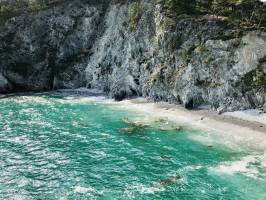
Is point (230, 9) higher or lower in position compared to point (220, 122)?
higher

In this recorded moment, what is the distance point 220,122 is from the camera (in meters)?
57.4

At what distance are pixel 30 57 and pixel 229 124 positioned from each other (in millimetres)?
54151

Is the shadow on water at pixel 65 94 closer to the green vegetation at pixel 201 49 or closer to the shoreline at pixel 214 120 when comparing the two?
the shoreline at pixel 214 120

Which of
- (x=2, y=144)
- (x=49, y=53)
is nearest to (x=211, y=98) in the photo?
(x=2, y=144)

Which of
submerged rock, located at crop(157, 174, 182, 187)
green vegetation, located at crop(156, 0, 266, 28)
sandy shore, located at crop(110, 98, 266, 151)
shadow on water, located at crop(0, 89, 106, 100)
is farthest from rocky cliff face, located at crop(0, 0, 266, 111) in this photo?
submerged rock, located at crop(157, 174, 182, 187)

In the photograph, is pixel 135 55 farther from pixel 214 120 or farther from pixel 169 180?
pixel 169 180

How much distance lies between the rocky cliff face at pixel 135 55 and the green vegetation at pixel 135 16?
0.23 m

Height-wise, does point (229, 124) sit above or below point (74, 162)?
above

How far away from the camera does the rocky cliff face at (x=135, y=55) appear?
61.3 m

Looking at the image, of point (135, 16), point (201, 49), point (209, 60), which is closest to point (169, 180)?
point (209, 60)

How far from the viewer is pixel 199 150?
161ft

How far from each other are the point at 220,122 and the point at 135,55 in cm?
2751

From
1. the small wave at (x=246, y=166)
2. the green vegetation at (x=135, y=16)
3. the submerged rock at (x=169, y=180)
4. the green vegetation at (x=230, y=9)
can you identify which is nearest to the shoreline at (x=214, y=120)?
the small wave at (x=246, y=166)

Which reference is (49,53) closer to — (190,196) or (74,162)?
(74,162)
